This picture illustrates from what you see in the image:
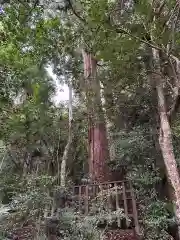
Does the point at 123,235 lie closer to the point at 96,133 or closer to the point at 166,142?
the point at 166,142

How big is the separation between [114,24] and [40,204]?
3514 millimetres

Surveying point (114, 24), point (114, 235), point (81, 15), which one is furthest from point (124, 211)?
point (81, 15)

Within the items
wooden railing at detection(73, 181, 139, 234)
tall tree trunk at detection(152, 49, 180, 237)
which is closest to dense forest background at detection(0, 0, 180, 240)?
tall tree trunk at detection(152, 49, 180, 237)

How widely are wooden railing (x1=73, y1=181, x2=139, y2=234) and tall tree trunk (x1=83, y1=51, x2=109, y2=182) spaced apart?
1.98 ft

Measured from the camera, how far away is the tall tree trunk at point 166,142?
4566 millimetres

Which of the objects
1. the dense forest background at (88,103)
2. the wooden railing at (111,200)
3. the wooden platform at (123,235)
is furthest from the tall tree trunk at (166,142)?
the wooden platform at (123,235)

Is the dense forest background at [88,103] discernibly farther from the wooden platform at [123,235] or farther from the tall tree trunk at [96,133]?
the wooden platform at [123,235]

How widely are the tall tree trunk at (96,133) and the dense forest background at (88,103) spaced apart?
0.03 m

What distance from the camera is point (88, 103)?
641 centimetres

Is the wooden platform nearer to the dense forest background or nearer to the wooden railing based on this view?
the wooden railing

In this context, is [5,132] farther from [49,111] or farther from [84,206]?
[84,206]

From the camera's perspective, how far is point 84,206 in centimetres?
477

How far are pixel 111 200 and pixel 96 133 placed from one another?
1875 millimetres

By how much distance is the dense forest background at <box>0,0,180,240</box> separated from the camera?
15.1ft
